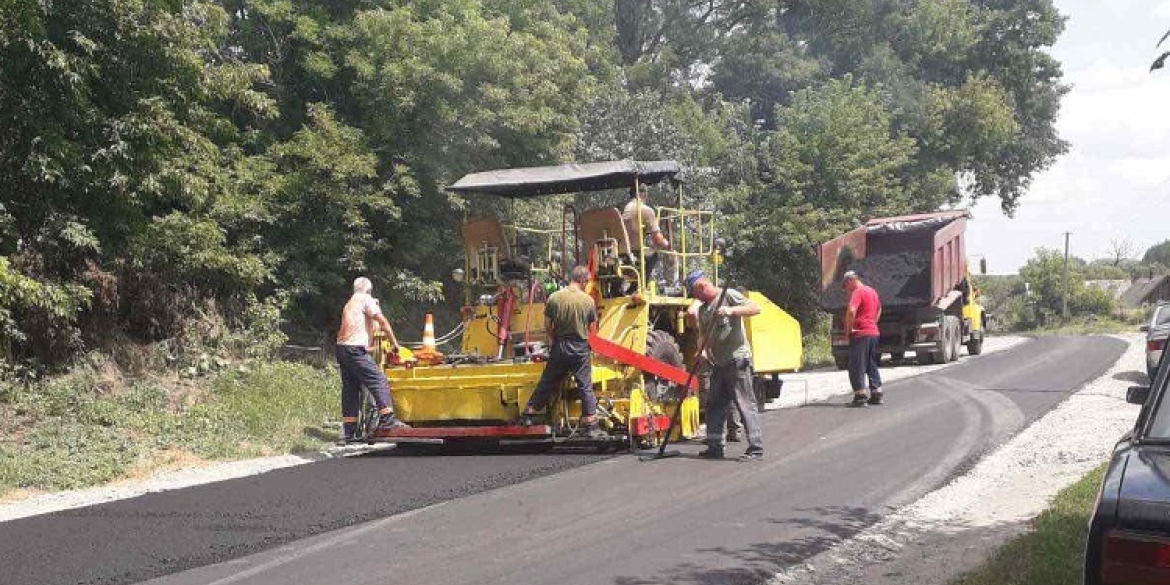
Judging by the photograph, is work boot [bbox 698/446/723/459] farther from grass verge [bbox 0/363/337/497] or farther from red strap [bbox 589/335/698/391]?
grass verge [bbox 0/363/337/497]

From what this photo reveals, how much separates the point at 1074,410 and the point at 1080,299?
2421 inches

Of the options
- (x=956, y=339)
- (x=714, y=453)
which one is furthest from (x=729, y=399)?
(x=956, y=339)

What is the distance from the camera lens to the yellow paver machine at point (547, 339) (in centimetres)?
1047

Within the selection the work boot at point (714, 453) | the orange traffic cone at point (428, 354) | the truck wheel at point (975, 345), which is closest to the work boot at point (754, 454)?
the work boot at point (714, 453)

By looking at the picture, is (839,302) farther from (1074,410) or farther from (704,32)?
(704,32)

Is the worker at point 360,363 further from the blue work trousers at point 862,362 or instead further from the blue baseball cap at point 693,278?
the blue work trousers at point 862,362

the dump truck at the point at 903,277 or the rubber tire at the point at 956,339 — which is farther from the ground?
the dump truck at the point at 903,277

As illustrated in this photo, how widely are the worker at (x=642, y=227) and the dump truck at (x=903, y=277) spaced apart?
12.0m

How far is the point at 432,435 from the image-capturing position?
10578 mm

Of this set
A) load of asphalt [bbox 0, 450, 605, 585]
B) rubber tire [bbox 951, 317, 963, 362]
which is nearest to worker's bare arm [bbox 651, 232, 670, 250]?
load of asphalt [bbox 0, 450, 605, 585]

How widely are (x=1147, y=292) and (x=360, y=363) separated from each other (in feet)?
285

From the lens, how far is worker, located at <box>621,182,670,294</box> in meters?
11.1

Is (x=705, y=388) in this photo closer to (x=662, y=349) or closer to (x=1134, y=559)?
(x=662, y=349)

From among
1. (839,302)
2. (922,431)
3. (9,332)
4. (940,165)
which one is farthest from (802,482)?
(940,165)
